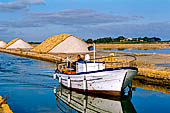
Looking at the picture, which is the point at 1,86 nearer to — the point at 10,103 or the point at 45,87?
the point at 45,87

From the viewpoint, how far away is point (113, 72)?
1462 cm

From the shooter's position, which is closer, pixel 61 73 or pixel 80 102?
pixel 80 102

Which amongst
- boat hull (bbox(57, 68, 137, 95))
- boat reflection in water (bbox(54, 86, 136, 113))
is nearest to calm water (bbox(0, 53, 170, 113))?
boat reflection in water (bbox(54, 86, 136, 113))

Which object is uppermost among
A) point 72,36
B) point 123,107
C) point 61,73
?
point 72,36

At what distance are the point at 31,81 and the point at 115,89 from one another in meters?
8.79

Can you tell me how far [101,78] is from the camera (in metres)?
15.0

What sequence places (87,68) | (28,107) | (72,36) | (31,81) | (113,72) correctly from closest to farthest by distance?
(28,107) < (113,72) < (87,68) < (31,81) < (72,36)

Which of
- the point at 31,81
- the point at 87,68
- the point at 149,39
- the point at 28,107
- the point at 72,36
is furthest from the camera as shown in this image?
the point at 149,39

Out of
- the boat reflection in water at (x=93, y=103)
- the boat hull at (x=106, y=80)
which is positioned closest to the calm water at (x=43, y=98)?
the boat reflection in water at (x=93, y=103)

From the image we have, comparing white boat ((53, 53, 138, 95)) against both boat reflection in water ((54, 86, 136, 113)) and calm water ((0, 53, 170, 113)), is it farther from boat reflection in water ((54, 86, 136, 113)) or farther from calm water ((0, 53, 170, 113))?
calm water ((0, 53, 170, 113))

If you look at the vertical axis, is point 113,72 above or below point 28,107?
above

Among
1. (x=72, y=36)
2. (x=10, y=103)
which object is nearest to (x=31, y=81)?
(x=10, y=103)

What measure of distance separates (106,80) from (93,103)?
159 cm

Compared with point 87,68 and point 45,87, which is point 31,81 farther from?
point 87,68
